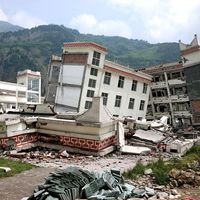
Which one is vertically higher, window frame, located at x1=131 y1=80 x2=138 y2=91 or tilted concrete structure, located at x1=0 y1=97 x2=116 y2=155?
window frame, located at x1=131 y1=80 x2=138 y2=91

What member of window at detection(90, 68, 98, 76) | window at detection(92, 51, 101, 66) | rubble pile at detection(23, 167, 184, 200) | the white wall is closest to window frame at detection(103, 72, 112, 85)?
the white wall

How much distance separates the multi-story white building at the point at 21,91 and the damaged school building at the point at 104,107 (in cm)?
77

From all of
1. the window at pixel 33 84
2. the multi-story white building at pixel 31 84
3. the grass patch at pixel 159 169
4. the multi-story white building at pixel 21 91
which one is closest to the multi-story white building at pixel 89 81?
the multi-story white building at pixel 21 91

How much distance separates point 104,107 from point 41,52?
104 metres

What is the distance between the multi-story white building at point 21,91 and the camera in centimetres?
5125

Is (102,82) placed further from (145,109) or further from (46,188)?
(46,188)

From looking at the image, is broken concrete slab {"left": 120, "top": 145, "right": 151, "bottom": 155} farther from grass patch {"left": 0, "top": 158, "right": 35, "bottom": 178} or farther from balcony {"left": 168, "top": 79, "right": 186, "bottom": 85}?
balcony {"left": 168, "top": 79, "right": 186, "bottom": 85}

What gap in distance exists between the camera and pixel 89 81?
38.3 m

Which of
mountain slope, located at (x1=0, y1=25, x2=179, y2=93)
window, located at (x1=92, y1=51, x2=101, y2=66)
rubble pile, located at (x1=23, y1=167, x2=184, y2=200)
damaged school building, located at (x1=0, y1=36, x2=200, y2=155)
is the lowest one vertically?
rubble pile, located at (x1=23, y1=167, x2=184, y2=200)

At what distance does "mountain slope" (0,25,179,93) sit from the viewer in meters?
104

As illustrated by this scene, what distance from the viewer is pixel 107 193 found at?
Result: 7.40 metres

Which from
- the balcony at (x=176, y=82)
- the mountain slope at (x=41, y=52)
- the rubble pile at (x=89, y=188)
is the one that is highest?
the mountain slope at (x=41, y=52)

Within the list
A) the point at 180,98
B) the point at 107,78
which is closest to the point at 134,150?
the point at 107,78

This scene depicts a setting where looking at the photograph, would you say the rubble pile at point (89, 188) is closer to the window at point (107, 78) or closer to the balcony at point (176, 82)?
the window at point (107, 78)
